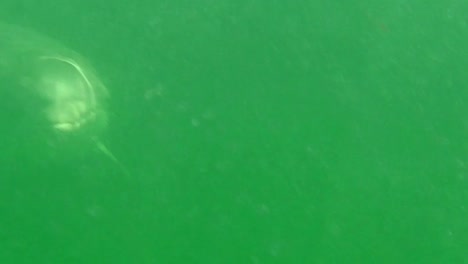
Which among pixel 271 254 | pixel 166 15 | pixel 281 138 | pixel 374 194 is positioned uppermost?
pixel 166 15

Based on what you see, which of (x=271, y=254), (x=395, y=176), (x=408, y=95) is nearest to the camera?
(x=271, y=254)

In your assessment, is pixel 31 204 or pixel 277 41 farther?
pixel 277 41

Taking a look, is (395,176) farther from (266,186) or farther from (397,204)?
(266,186)

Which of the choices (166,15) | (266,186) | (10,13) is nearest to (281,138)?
(266,186)

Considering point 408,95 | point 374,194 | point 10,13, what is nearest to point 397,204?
point 374,194

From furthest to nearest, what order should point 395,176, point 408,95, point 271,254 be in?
point 408,95 → point 395,176 → point 271,254

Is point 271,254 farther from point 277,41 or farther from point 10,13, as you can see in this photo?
point 10,13

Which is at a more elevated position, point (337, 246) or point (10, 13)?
point (10, 13)
